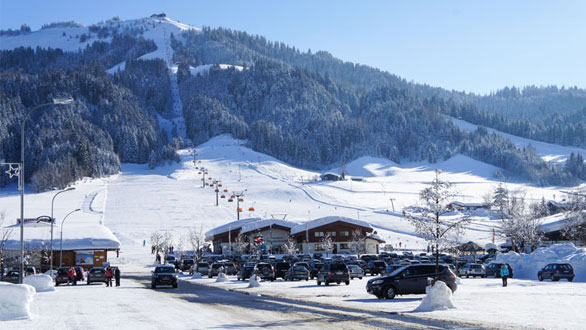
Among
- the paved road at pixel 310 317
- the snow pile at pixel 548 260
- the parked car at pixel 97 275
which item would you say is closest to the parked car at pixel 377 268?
the snow pile at pixel 548 260

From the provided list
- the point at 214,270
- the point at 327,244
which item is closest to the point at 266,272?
the point at 214,270

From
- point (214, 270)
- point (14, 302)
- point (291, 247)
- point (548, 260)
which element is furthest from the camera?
point (291, 247)

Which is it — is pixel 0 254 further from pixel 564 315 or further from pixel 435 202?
pixel 564 315

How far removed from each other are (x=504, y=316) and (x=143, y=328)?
1153 centimetres

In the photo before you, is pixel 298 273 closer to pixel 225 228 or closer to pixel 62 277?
pixel 62 277

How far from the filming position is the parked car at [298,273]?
1978 inches

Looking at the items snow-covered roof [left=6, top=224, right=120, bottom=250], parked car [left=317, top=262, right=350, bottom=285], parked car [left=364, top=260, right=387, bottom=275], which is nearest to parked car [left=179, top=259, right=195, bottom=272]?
snow-covered roof [left=6, top=224, right=120, bottom=250]

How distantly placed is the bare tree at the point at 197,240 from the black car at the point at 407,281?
2313 inches

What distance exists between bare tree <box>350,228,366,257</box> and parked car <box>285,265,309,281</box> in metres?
42.4

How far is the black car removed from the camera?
95.5 ft

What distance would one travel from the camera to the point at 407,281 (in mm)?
29594

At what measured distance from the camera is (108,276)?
151 feet

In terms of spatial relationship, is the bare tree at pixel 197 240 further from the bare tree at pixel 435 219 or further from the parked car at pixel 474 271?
the bare tree at pixel 435 219

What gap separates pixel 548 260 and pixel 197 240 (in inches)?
2068
